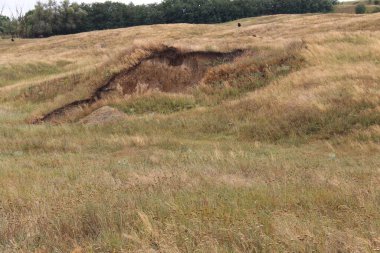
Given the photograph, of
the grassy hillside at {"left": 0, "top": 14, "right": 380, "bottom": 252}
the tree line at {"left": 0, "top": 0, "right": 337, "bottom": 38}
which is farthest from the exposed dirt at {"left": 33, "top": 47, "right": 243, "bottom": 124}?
the tree line at {"left": 0, "top": 0, "right": 337, "bottom": 38}

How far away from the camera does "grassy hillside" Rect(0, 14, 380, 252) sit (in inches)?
185

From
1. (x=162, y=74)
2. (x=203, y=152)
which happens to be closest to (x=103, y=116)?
(x=162, y=74)

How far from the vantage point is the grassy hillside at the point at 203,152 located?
4703 mm

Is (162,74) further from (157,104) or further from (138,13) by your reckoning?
(138,13)

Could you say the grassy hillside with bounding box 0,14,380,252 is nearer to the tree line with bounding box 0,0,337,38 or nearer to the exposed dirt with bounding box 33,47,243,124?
the exposed dirt with bounding box 33,47,243,124

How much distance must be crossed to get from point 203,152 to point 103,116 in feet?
26.3

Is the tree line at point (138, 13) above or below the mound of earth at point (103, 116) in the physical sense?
above

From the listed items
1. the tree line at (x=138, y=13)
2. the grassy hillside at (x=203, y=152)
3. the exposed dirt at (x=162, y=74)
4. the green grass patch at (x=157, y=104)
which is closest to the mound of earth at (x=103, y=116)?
the grassy hillside at (x=203, y=152)

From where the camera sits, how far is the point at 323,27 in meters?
40.4

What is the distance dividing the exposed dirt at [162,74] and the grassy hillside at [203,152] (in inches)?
3.0

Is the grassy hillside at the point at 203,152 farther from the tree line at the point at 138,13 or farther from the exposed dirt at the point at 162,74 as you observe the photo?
the tree line at the point at 138,13

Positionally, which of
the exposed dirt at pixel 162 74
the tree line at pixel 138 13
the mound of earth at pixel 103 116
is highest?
the tree line at pixel 138 13

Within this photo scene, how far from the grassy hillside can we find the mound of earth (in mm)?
107

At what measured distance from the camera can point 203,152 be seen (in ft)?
40.2
